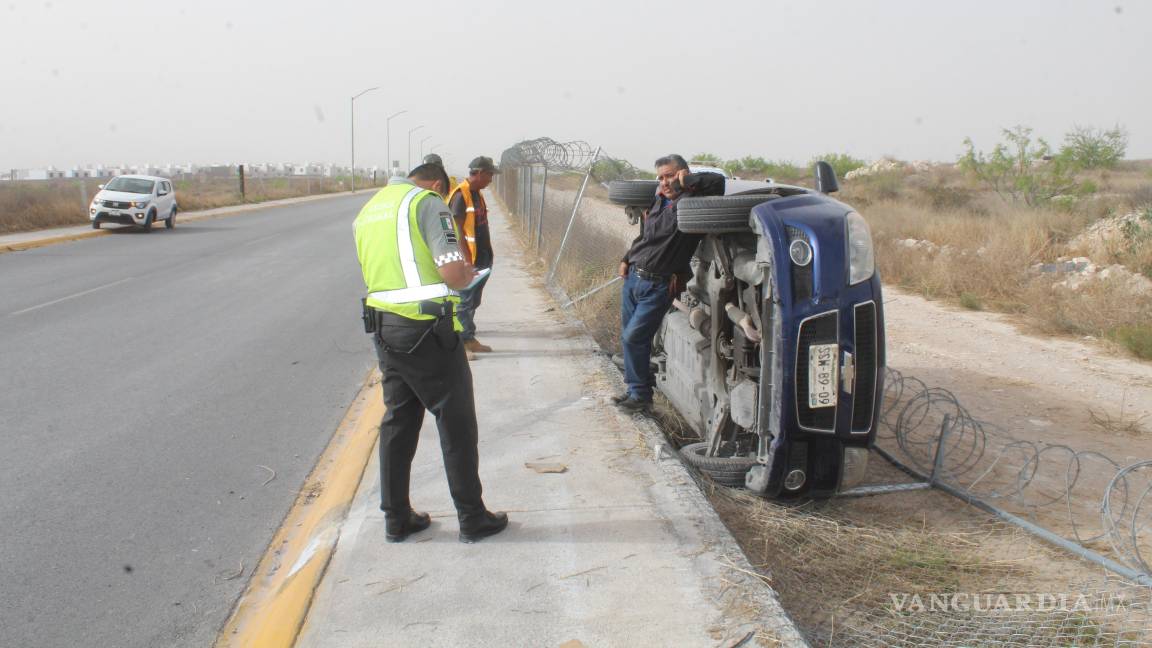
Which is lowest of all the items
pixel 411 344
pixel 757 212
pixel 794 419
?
pixel 794 419

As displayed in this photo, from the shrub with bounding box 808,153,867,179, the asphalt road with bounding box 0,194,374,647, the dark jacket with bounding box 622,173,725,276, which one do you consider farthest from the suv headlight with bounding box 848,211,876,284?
the shrub with bounding box 808,153,867,179

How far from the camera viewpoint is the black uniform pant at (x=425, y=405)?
3.82 metres

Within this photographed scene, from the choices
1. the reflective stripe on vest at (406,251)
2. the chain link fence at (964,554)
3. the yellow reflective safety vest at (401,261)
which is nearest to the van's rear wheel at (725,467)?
the chain link fence at (964,554)

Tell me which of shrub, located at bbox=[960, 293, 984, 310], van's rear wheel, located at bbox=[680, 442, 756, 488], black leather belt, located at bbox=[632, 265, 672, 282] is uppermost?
black leather belt, located at bbox=[632, 265, 672, 282]

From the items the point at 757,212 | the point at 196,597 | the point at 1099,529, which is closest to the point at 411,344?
the point at 196,597

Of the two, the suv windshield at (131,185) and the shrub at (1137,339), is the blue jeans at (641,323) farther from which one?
the suv windshield at (131,185)

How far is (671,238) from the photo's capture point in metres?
5.31

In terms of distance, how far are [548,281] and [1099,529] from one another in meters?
9.21

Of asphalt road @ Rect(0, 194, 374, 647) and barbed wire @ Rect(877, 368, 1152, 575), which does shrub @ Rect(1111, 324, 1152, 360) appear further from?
asphalt road @ Rect(0, 194, 374, 647)

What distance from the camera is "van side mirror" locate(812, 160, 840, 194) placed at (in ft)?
15.9

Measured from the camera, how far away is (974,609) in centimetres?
343

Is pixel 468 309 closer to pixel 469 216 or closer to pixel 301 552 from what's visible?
pixel 469 216

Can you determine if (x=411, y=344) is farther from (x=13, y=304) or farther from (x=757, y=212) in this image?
(x=13, y=304)

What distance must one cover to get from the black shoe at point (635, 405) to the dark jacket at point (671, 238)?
0.94m
